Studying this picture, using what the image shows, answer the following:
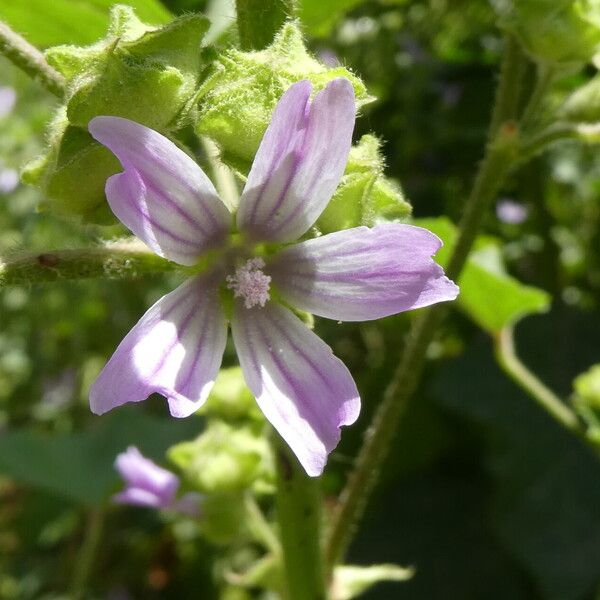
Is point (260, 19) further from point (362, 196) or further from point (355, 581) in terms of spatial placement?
point (355, 581)

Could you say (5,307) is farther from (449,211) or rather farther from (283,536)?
(283,536)

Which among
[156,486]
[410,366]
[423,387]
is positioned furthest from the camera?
[423,387]

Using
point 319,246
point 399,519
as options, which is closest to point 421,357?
point 319,246

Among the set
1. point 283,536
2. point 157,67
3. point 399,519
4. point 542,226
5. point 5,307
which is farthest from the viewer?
point 5,307

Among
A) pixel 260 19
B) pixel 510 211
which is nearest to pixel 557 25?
pixel 260 19

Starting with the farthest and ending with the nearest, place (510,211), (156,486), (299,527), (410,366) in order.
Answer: (510,211) → (156,486) → (410,366) → (299,527)

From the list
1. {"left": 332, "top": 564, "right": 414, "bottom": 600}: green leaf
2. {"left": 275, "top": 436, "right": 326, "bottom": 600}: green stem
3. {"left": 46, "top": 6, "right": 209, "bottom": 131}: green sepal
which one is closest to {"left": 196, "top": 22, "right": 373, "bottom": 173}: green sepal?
{"left": 46, "top": 6, "right": 209, "bottom": 131}: green sepal

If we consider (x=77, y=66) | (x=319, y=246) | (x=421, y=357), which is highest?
(x=77, y=66)
